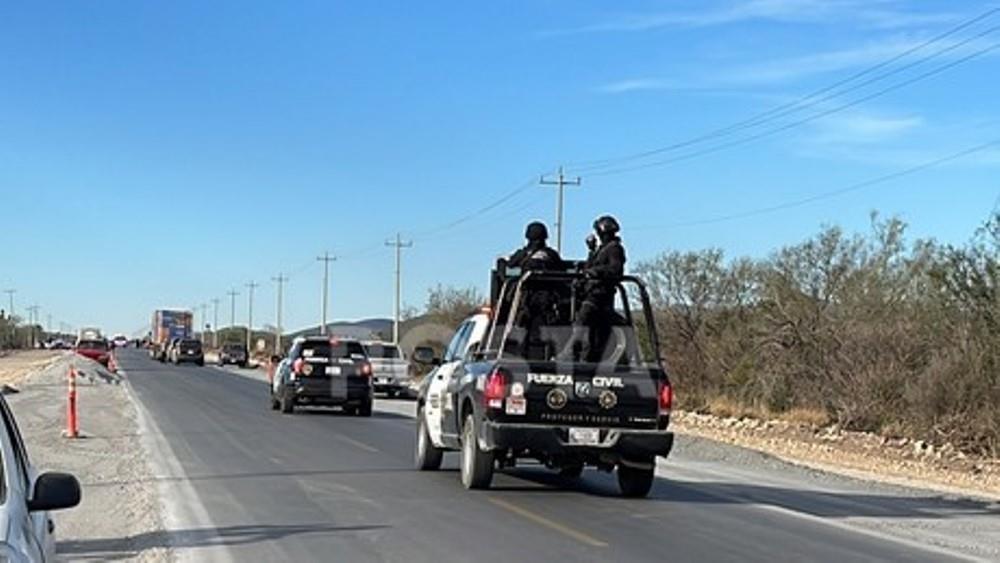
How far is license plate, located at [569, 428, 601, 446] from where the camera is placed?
50.3ft

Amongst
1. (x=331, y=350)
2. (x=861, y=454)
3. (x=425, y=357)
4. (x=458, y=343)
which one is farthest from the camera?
(x=331, y=350)

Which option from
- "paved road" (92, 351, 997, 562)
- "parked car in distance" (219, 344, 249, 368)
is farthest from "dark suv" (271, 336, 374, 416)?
"parked car in distance" (219, 344, 249, 368)

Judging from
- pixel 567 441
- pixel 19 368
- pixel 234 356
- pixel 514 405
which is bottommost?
pixel 19 368

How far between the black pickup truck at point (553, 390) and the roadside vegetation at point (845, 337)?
48.4ft

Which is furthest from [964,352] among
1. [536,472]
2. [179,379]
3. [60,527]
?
[179,379]

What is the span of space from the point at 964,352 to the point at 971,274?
6.60ft

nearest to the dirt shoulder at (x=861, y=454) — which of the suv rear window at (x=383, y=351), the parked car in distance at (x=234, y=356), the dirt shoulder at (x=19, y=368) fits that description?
the suv rear window at (x=383, y=351)

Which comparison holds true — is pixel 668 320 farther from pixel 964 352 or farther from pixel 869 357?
pixel 964 352

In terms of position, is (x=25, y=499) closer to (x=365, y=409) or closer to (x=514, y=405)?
(x=514, y=405)

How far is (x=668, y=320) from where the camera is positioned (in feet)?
169

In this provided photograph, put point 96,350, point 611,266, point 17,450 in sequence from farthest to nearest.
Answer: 1. point 96,350
2. point 611,266
3. point 17,450

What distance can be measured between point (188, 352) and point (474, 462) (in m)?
75.8

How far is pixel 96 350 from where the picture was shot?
77250 millimetres

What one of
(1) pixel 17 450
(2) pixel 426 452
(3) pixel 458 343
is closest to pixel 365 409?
(2) pixel 426 452
